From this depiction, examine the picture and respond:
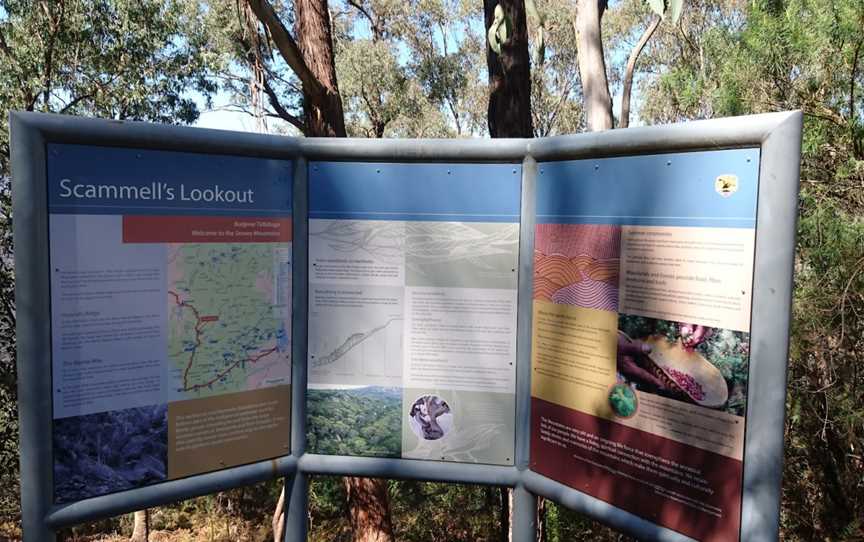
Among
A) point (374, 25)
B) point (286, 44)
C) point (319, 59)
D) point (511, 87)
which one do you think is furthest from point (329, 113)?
point (374, 25)

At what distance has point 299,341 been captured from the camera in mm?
2119

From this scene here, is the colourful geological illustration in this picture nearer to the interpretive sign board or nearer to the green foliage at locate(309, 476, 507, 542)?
the interpretive sign board

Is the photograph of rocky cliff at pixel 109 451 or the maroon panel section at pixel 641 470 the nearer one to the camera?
the maroon panel section at pixel 641 470

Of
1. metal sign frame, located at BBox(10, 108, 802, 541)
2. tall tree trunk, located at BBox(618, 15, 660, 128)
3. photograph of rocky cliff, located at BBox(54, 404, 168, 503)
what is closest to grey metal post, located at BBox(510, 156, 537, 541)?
metal sign frame, located at BBox(10, 108, 802, 541)

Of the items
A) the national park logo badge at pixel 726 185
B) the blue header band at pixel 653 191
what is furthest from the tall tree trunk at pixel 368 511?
the national park logo badge at pixel 726 185

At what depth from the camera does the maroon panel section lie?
1634 mm

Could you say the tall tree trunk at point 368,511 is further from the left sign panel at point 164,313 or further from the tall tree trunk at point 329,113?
the left sign panel at point 164,313

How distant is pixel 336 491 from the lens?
30.1 feet

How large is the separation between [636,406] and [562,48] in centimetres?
1942

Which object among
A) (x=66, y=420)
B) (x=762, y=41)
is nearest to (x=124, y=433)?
(x=66, y=420)

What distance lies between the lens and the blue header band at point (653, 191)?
1582 mm

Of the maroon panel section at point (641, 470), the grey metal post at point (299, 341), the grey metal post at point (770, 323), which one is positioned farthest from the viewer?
the grey metal post at point (299, 341)

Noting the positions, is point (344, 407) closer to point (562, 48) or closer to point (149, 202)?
point (149, 202)

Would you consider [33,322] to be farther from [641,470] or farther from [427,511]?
A: [427,511]
